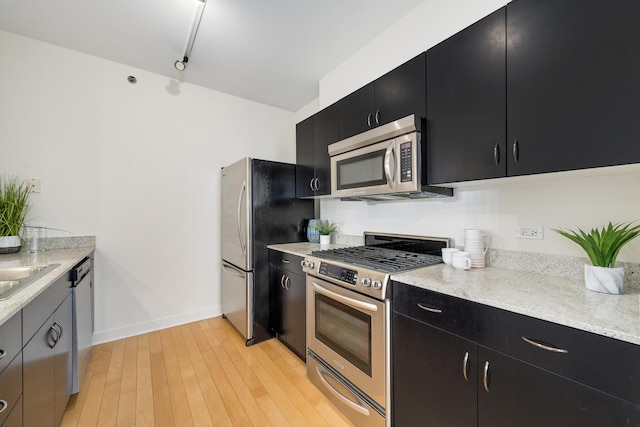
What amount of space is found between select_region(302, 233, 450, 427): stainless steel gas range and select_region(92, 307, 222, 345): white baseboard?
66.6 inches

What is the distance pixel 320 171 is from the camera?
2.42 meters

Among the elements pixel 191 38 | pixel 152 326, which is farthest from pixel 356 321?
pixel 191 38

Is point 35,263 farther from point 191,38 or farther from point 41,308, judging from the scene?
point 191,38

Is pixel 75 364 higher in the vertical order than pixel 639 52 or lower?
lower

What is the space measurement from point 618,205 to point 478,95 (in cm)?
78

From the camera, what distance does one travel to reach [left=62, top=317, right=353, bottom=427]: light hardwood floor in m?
1.59

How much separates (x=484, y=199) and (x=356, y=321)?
1.06 meters

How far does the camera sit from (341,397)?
5.20 ft

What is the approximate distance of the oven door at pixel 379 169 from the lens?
1.55 m

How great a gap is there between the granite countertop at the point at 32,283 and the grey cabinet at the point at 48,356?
0.23ft

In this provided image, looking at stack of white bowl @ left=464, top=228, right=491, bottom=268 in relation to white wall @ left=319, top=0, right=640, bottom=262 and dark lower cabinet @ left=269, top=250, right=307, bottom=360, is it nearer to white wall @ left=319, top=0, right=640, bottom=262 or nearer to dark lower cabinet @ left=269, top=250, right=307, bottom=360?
white wall @ left=319, top=0, right=640, bottom=262

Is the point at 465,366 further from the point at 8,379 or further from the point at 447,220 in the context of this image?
the point at 8,379

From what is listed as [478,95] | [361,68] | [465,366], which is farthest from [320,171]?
[465,366]

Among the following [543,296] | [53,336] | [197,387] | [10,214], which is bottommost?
[197,387]
